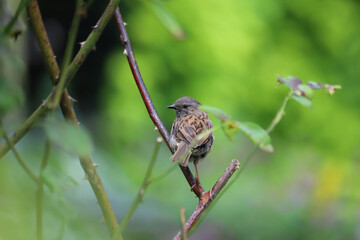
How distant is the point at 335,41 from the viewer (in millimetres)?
7926

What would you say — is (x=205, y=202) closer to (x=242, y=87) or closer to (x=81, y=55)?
(x=81, y=55)

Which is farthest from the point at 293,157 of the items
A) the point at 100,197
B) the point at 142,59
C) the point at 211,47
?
the point at 100,197

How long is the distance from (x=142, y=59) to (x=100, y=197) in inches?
268

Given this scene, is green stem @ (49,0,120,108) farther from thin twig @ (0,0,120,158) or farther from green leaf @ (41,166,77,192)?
green leaf @ (41,166,77,192)

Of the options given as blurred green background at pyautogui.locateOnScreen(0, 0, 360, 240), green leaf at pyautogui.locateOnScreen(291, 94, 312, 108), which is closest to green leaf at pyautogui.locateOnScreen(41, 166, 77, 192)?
green leaf at pyautogui.locateOnScreen(291, 94, 312, 108)

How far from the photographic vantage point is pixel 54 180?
807 millimetres

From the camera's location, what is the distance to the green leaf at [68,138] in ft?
2.26

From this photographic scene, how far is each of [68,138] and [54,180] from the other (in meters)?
0.13

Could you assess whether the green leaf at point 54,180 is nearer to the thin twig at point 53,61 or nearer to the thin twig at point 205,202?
the thin twig at point 53,61

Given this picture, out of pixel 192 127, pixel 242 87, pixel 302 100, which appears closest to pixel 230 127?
pixel 302 100

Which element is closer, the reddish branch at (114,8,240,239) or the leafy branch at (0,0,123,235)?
the leafy branch at (0,0,123,235)

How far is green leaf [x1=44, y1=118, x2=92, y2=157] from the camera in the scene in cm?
69

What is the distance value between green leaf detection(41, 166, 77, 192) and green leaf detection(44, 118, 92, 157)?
0.35ft

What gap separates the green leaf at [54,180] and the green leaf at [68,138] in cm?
11
